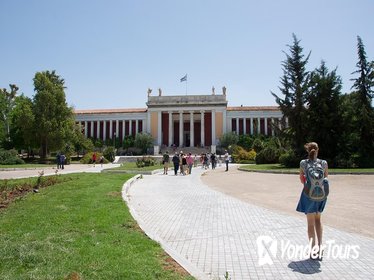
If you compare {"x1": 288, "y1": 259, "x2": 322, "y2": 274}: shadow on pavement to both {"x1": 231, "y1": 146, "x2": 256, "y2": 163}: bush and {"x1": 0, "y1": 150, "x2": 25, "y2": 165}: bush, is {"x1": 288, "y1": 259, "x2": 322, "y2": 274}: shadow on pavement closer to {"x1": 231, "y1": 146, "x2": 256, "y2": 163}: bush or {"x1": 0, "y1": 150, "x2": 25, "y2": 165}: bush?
{"x1": 0, "y1": 150, "x2": 25, "y2": 165}: bush

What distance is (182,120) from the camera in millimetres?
73312

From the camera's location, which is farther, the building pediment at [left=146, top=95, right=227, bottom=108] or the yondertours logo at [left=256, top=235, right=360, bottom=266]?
the building pediment at [left=146, top=95, right=227, bottom=108]

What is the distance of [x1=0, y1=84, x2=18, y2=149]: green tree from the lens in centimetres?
5257

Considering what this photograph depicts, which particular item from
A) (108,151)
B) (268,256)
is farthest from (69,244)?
(108,151)

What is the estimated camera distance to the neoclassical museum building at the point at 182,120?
70625 millimetres

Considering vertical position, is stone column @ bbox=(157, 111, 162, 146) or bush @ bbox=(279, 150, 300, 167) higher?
stone column @ bbox=(157, 111, 162, 146)

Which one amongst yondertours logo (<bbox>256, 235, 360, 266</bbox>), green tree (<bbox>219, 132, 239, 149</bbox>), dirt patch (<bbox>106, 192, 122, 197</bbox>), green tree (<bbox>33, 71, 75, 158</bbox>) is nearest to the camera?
yondertours logo (<bbox>256, 235, 360, 266</bbox>)

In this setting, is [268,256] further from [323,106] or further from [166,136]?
[166,136]

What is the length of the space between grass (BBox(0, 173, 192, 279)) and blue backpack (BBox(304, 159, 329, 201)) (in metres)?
2.37

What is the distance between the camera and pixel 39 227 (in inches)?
259

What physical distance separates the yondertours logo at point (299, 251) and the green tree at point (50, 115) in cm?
4312

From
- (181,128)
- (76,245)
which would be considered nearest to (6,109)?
(181,128)

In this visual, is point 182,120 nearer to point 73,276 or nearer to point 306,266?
point 306,266

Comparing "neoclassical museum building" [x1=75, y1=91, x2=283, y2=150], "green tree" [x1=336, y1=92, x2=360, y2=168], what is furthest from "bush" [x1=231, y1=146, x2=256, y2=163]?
"neoclassical museum building" [x1=75, y1=91, x2=283, y2=150]
